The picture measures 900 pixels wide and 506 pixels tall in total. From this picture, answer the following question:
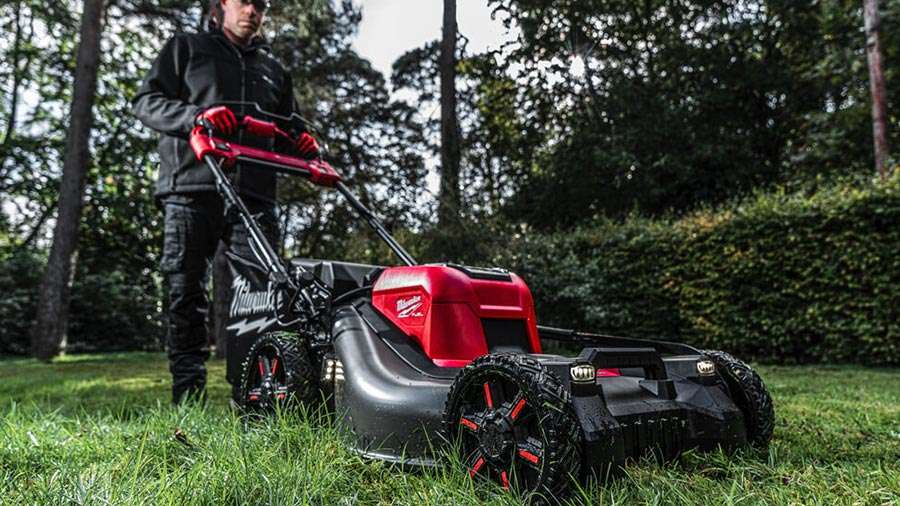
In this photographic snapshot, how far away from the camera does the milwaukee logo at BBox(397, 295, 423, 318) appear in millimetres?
2232

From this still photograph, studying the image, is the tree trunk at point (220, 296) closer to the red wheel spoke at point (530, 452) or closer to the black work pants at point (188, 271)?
the black work pants at point (188, 271)

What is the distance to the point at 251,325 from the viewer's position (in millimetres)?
2969

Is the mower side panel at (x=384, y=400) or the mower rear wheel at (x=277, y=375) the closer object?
the mower side panel at (x=384, y=400)

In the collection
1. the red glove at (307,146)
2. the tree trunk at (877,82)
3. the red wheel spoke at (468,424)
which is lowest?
the red wheel spoke at (468,424)

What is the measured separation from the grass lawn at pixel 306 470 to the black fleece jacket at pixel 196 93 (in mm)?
1142

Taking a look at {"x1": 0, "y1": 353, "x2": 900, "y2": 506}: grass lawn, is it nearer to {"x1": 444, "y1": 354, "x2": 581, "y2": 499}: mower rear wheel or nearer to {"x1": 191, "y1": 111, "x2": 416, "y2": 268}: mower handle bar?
{"x1": 444, "y1": 354, "x2": 581, "y2": 499}: mower rear wheel

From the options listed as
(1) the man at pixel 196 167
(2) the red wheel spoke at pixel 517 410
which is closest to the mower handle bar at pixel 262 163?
(1) the man at pixel 196 167

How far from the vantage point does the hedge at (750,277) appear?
6.88 metres

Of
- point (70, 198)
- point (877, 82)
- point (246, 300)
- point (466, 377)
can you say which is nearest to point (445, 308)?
point (466, 377)

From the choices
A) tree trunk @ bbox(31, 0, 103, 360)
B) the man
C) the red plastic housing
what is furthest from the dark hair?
tree trunk @ bbox(31, 0, 103, 360)

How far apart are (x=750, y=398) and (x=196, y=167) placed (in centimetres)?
259

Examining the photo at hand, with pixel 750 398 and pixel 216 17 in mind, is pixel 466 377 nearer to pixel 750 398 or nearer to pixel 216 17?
pixel 750 398

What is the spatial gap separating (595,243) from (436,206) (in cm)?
312

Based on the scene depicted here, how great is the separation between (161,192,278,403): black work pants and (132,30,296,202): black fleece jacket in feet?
0.32
